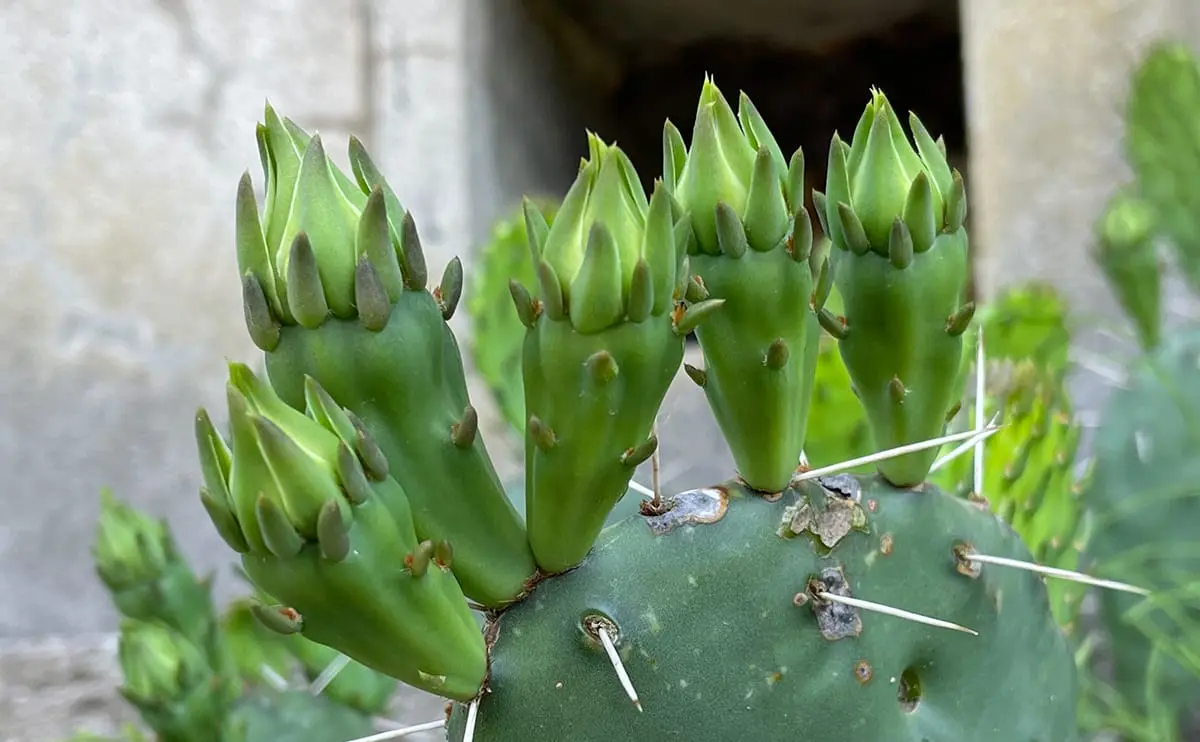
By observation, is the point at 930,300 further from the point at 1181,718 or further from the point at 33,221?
the point at 33,221

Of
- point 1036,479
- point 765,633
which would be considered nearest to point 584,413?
point 765,633

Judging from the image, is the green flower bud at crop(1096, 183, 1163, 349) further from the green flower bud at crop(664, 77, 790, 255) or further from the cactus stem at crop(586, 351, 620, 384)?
the cactus stem at crop(586, 351, 620, 384)

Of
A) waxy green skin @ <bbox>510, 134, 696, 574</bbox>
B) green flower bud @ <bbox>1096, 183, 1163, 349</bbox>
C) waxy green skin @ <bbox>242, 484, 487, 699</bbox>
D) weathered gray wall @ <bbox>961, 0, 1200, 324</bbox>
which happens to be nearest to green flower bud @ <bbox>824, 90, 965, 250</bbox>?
waxy green skin @ <bbox>510, 134, 696, 574</bbox>

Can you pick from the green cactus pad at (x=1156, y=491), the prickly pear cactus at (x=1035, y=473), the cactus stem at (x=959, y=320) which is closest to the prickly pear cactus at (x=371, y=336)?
the cactus stem at (x=959, y=320)

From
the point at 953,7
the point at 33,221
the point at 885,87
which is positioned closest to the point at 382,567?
the point at 33,221

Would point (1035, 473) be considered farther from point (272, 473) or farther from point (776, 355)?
point (272, 473)
